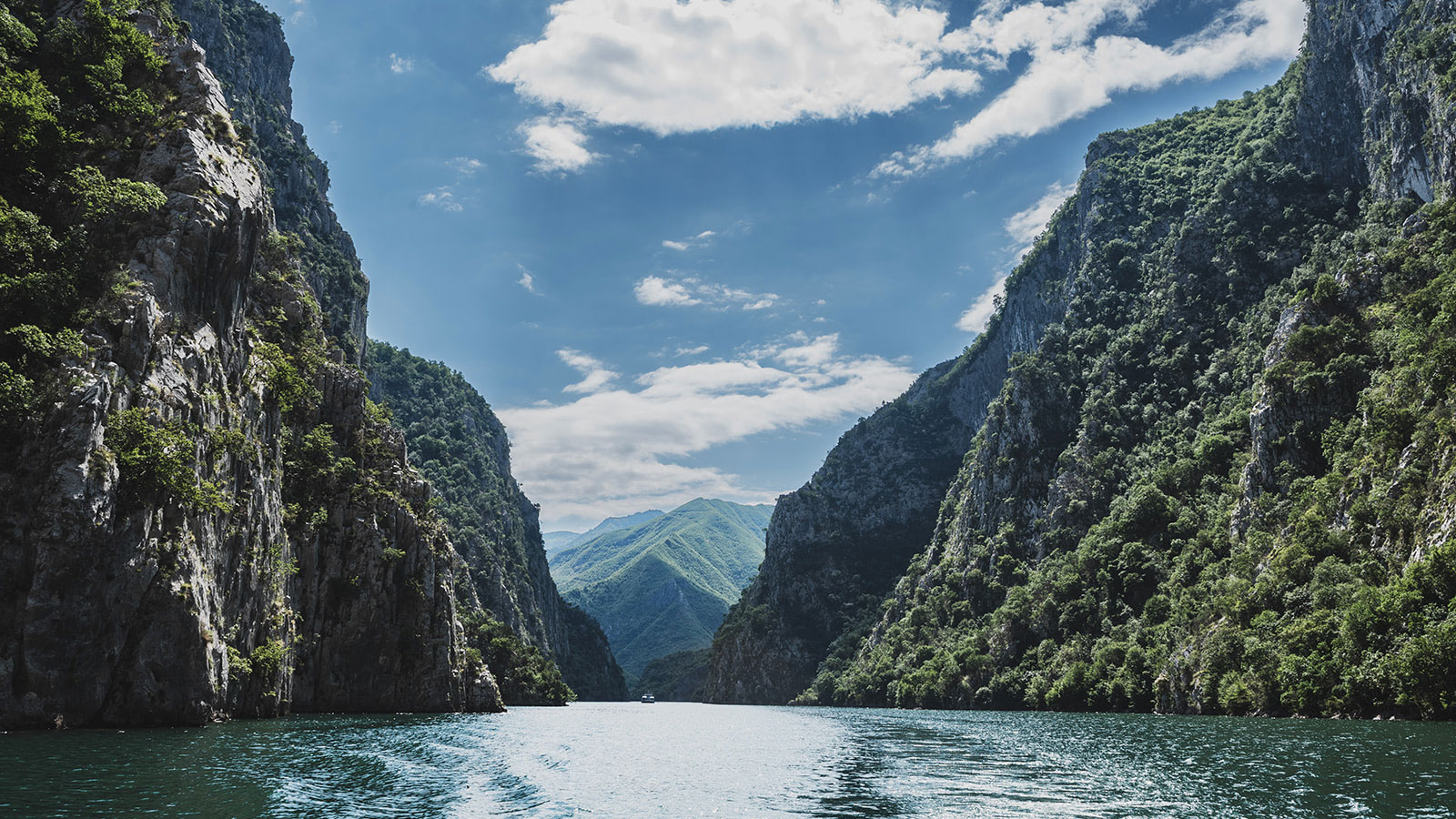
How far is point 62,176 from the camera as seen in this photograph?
5875cm

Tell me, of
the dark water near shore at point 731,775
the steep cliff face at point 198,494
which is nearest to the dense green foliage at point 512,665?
the steep cliff face at point 198,494

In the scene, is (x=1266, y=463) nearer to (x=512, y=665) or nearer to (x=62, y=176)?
(x=62, y=176)

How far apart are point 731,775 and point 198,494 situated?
127 ft

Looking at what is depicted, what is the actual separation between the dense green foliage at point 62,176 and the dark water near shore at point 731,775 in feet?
70.0

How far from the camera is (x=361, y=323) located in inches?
6988

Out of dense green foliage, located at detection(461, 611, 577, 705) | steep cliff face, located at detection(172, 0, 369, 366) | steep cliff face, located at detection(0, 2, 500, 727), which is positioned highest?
steep cliff face, located at detection(172, 0, 369, 366)

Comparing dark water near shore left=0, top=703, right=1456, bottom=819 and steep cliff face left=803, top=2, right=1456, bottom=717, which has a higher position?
steep cliff face left=803, top=2, right=1456, bottom=717

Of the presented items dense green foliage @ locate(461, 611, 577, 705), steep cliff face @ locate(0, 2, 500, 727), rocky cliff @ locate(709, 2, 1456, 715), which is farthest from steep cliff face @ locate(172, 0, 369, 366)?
rocky cliff @ locate(709, 2, 1456, 715)

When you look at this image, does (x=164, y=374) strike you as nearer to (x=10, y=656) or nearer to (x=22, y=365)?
(x=22, y=365)

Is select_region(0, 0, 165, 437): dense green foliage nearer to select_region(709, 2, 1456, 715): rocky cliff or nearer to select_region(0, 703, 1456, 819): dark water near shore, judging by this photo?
select_region(0, 703, 1456, 819): dark water near shore

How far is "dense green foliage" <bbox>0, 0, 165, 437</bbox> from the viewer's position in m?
49.7

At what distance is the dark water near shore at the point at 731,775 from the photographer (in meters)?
27.7

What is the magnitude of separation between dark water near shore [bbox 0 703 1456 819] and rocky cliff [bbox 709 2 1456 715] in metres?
18.5

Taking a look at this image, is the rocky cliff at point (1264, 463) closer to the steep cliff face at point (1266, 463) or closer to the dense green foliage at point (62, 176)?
the steep cliff face at point (1266, 463)
